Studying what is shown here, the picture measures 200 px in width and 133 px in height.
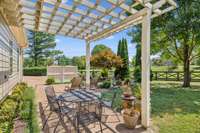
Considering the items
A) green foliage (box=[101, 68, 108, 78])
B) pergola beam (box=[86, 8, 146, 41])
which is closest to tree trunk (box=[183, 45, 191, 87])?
green foliage (box=[101, 68, 108, 78])

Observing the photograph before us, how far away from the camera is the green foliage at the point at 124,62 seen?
15945 mm

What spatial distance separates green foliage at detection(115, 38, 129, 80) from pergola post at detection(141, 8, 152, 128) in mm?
10536

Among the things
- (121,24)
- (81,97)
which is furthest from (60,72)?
(81,97)

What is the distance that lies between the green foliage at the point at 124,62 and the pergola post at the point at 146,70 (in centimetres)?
1054

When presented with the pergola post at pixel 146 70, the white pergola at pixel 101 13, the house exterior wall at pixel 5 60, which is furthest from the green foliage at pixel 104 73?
the pergola post at pixel 146 70

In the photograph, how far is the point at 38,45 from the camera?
32812mm

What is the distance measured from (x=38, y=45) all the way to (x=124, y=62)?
20423 mm

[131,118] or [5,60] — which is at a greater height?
[5,60]

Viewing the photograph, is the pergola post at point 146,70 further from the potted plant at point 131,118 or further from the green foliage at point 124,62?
the green foliage at point 124,62

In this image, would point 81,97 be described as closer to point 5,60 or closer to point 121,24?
point 121,24

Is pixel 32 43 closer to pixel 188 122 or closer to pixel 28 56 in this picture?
pixel 28 56

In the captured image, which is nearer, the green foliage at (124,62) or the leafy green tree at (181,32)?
the leafy green tree at (181,32)

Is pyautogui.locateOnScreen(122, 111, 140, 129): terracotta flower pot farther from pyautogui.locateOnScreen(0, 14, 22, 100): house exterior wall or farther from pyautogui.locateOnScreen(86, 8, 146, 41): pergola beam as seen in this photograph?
pyautogui.locateOnScreen(0, 14, 22, 100): house exterior wall

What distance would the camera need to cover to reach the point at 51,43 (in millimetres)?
33625
